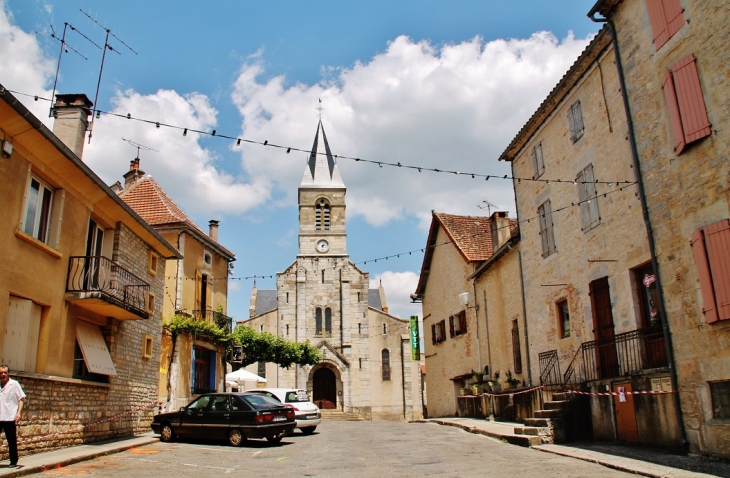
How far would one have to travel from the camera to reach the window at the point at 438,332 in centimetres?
2635

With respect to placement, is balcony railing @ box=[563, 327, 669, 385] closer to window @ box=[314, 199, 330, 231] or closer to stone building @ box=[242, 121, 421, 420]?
stone building @ box=[242, 121, 421, 420]

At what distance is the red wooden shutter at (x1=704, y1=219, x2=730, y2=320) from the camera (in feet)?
28.3

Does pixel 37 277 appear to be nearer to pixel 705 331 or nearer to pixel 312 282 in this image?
pixel 705 331

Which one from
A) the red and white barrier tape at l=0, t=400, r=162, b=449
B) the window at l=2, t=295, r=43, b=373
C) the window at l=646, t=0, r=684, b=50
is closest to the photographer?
the window at l=2, t=295, r=43, b=373

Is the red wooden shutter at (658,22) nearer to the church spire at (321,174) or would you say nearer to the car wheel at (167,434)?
the car wheel at (167,434)

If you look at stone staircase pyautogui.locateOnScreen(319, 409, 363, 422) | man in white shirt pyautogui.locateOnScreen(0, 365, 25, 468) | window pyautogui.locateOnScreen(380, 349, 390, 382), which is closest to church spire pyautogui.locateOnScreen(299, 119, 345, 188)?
window pyautogui.locateOnScreen(380, 349, 390, 382)

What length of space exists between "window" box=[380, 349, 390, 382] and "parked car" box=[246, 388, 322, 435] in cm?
2739

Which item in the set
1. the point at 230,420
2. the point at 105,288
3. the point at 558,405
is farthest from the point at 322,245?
the point at 558,405

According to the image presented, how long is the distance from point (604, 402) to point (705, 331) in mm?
3166

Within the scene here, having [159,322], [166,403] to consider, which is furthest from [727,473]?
[166,403]

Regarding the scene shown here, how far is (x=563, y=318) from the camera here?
598 inches

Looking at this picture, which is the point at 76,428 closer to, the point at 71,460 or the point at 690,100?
the point at 71,460

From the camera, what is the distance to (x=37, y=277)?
1055 cm

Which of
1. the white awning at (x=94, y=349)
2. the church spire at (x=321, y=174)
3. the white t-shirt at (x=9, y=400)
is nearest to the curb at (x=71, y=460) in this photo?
the white t-shirt at (x=9, y=400)
